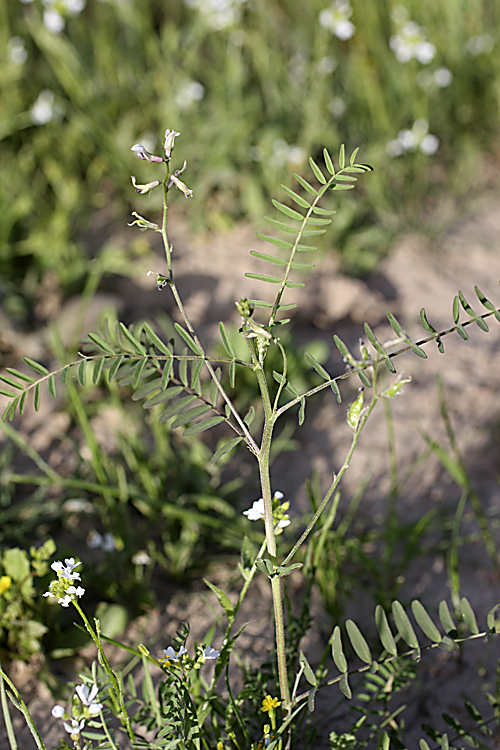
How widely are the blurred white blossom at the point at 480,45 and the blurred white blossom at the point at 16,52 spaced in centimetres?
186

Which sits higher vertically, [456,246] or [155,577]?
[456,246]

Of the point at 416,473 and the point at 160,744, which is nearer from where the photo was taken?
the point at 160,744

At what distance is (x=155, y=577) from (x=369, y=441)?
2.36 feet

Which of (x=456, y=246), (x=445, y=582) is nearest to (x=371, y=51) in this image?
(x=456, y=246)

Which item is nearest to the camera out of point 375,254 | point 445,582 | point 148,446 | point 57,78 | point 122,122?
point 445,582

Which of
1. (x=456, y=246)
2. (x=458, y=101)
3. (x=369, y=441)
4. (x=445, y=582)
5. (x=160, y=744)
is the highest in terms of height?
(x=458, y=101)

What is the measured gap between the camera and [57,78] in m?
2.92

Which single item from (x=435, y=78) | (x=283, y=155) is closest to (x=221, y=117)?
(x=283, y=155)

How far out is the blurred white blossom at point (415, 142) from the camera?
2594 mm

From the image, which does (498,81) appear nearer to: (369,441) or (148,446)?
(369,441)

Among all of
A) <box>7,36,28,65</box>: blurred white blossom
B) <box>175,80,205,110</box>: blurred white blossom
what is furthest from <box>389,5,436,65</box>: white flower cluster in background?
<box>7,36,28,65</box>: blurred white blossom

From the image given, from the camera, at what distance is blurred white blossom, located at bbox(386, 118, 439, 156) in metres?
2.59

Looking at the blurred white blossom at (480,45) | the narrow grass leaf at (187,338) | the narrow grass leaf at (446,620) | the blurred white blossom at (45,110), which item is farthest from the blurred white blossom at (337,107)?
the narrow grass leaf at (446,620)

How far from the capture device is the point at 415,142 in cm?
264
